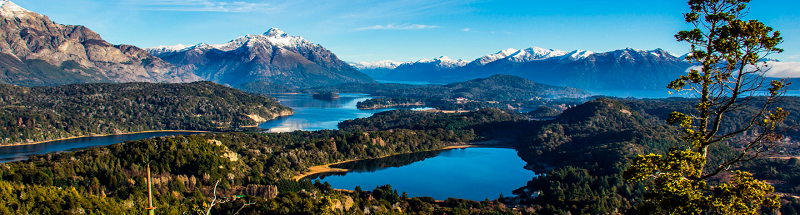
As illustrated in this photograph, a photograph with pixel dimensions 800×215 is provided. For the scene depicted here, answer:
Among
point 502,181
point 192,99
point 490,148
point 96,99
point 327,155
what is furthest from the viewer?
point 192,99

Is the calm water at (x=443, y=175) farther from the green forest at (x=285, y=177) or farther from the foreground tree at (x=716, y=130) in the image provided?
the foreground tree at (x=716, y=130)

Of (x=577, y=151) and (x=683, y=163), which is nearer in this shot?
(x=683, y=163)

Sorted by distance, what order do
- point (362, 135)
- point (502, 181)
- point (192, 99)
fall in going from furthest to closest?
point (192, 99) → point (362, 135) → point (502, 181)

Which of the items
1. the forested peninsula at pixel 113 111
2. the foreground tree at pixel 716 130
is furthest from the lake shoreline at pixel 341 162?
the forested peninsula at pixel 113 111

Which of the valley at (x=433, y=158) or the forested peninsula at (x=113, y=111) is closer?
the valley at (x=433, y=158)

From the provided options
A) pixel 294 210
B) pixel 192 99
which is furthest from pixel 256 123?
pixel 294 210

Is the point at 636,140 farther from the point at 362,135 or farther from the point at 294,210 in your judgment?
the point at 294,210

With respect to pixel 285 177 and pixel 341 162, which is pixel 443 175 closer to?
pixel 341 162

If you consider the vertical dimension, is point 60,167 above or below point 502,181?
above
